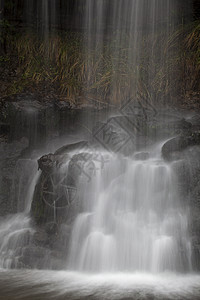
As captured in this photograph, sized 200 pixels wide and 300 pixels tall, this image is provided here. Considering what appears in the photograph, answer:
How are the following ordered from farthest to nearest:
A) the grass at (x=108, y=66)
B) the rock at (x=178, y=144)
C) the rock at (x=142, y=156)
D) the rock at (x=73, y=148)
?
1. the grass at (x=108, y=66)
2. the rock at (x=73, y=148)
3. the rock at (x=142, y=156)
4. the rock at (x=178, y=144)

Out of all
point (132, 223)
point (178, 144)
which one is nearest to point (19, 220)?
point (132, 223)

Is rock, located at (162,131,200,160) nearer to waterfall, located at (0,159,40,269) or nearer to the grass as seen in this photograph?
waterfall, located at (0,159,40,269)

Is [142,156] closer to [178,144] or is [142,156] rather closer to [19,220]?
[178,144]

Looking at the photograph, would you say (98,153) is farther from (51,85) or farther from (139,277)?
(51,85)

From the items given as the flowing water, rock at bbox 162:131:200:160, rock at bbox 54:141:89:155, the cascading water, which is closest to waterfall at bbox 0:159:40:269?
the flowing water

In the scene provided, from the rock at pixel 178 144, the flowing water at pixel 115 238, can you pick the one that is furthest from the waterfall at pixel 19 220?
the rock at pixel 178 144

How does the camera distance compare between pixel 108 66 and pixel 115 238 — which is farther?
pixel 108 66

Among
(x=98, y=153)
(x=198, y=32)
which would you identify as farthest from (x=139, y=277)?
(x=198, y=32)

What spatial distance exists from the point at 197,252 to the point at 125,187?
5.63 ft

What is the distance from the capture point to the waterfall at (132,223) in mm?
5098

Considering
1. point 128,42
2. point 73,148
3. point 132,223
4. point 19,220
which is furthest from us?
point 128,42

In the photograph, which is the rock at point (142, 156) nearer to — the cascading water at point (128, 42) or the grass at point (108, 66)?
the grass at point (108, 66)

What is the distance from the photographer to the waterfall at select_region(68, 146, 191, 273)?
5098 millimetres

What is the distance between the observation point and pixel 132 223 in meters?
5.55
